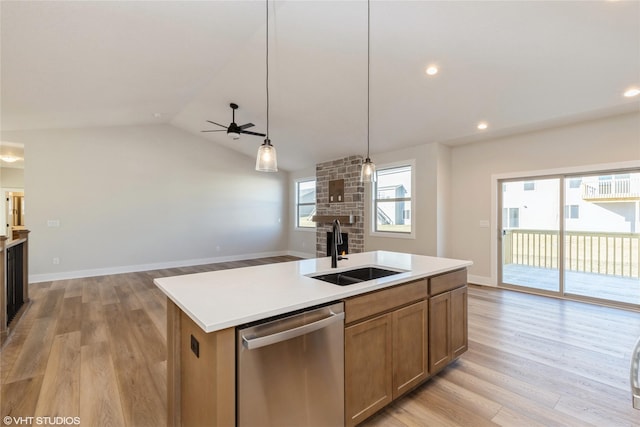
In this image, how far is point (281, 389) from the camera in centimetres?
136

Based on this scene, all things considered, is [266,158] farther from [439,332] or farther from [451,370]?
[451,370]

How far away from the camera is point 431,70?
11.2 ft

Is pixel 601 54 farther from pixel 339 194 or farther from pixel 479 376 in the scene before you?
pixel 339 194

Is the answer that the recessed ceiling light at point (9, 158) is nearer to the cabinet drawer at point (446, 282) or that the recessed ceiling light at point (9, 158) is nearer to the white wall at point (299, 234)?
the white wall at point (299, 234)

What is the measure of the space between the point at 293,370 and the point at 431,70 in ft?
11.6

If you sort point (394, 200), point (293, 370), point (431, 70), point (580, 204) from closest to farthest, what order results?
1. point (293, 370)
2. point (431, 70)
3. point (580, 204)
4. point (394, 200)

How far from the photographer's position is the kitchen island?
124cm

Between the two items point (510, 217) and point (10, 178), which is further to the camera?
point (10, 178)

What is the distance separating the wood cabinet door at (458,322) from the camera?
2.41m

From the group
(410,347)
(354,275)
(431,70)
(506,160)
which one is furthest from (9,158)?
(506,160)

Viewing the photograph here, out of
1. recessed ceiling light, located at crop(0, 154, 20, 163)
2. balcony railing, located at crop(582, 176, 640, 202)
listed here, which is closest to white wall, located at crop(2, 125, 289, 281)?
recessed ceiling light, located at crop(0, 154, 20, 163)

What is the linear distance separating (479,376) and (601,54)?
3.28 meters

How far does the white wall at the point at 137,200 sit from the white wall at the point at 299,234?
0.70 m

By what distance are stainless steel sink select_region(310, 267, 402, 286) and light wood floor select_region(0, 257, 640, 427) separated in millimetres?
895
